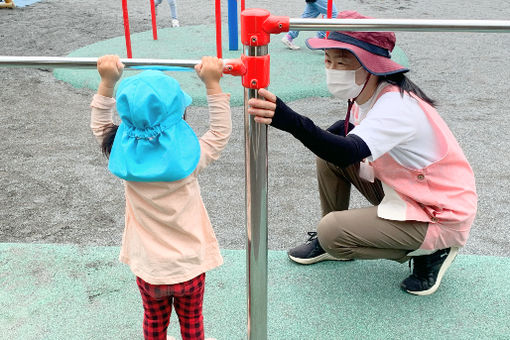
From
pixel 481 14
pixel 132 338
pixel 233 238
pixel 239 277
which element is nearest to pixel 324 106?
pixel 233 238

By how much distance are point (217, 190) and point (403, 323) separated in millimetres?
1402

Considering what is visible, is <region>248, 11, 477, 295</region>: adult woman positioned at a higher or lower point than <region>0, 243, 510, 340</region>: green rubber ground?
higher

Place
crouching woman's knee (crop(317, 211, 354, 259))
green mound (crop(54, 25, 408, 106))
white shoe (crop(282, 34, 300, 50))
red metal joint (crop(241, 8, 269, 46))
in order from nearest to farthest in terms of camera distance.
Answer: red metal joint (crop(241, 8, 269, 46)) → crouching woman's knee (crop(317, 211, 354, 259)) → green mound (crop(54, 25, 408, 106)) → white shoe (crop(282, 34, 300, 50))

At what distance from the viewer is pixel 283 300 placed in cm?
213

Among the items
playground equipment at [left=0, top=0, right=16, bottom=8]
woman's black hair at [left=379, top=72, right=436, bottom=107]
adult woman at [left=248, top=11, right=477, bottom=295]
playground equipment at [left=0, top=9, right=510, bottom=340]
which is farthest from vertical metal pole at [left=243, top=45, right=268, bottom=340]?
playground equipment at [left=0, top=0, right=16, bottom=8]

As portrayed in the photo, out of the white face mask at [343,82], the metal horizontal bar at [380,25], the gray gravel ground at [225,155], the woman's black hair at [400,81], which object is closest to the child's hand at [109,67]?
the metal horizontal bar at [380,25]

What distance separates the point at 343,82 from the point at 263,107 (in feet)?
1.77

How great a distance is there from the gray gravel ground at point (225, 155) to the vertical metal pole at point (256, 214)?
0.91 metres

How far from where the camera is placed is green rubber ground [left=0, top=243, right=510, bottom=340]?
199 cm

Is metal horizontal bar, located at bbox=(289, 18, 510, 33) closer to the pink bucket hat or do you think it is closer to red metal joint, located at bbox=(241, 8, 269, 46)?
red metal joint, located at bbox=(241, 8, 269, 46)

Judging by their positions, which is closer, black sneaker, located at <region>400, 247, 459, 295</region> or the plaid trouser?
the plaid trouser

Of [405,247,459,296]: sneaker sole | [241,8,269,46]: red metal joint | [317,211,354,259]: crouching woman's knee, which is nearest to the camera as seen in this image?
[241,8,269,46]: red metal joint

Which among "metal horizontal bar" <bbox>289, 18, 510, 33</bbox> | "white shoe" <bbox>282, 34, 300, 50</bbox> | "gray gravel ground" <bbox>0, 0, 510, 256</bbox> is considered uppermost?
"metal horizontal bar" <bbox>289, 18, 510, 33</bbox>

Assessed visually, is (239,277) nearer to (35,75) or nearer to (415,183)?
(415,183)
